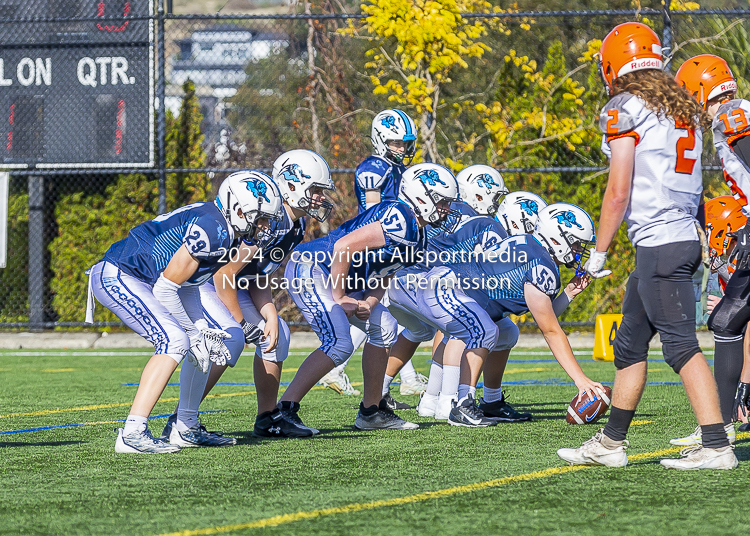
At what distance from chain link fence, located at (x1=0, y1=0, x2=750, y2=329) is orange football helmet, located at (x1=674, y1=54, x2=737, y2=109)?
6.12 metres

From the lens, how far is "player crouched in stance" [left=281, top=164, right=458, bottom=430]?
6023mm

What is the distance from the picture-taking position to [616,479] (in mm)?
4285

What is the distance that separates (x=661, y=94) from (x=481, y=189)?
11.0ft

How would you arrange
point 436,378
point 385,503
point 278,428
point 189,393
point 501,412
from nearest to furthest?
point 385,503 → point 189,393 → point 278,428 → point 501,412 → point 436,378

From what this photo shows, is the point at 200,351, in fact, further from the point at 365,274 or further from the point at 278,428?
Result: the point at 365,274

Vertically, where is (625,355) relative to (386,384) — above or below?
above

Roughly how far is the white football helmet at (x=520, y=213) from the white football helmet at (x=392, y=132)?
36.8 inches

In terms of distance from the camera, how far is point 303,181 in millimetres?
5977

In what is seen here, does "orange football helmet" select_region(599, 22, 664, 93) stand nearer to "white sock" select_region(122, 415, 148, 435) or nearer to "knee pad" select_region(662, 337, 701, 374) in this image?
"knee pad" select_region(662, 337, 701, 374)

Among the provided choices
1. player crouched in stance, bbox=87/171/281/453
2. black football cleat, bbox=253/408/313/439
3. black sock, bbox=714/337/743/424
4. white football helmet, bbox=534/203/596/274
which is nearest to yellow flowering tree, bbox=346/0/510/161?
white football helmet, bbox=534/203/596/274

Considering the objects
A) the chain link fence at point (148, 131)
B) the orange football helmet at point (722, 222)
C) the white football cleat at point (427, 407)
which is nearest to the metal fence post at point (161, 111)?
the chain link fence at point (148, 131)

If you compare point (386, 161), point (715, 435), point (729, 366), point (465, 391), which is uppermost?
point (386, 161)

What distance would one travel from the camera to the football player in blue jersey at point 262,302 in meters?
5.56

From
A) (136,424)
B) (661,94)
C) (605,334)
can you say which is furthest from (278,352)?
(605,334)
